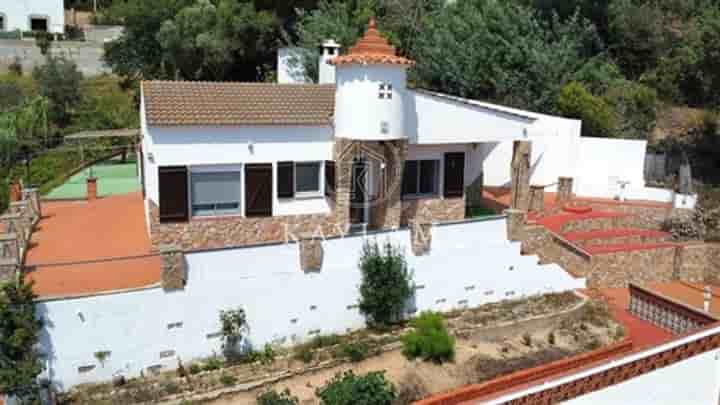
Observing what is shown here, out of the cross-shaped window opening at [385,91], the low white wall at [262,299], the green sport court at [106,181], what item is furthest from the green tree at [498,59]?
the green sport court at [106,181]

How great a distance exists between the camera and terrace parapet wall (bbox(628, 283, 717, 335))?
609 inches

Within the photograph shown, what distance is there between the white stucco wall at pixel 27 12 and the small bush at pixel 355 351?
57625 mm

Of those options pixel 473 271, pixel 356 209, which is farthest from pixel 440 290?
pixel 356 209

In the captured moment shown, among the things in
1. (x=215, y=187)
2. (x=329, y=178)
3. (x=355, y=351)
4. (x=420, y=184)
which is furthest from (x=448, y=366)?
(x=215, y=187)

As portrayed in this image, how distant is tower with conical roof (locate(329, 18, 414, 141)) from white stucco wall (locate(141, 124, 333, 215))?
1.10 metres

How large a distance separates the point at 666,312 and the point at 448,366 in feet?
22.0

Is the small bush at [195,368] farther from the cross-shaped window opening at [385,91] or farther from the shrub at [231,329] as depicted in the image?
the cross-shaped window opening at [385,91]

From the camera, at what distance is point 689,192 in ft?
85.7

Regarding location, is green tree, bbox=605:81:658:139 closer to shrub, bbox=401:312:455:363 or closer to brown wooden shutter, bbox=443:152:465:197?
brown wooden shutter, bbox=443:152:465:197

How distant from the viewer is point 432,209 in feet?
70.6

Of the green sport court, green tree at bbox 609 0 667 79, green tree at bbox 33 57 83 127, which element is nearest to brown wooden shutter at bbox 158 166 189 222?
the green sport court

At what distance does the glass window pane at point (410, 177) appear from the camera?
69.7ft

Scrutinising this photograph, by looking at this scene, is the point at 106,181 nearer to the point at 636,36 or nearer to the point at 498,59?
the point at 498,59

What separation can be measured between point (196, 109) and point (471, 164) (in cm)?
1193
